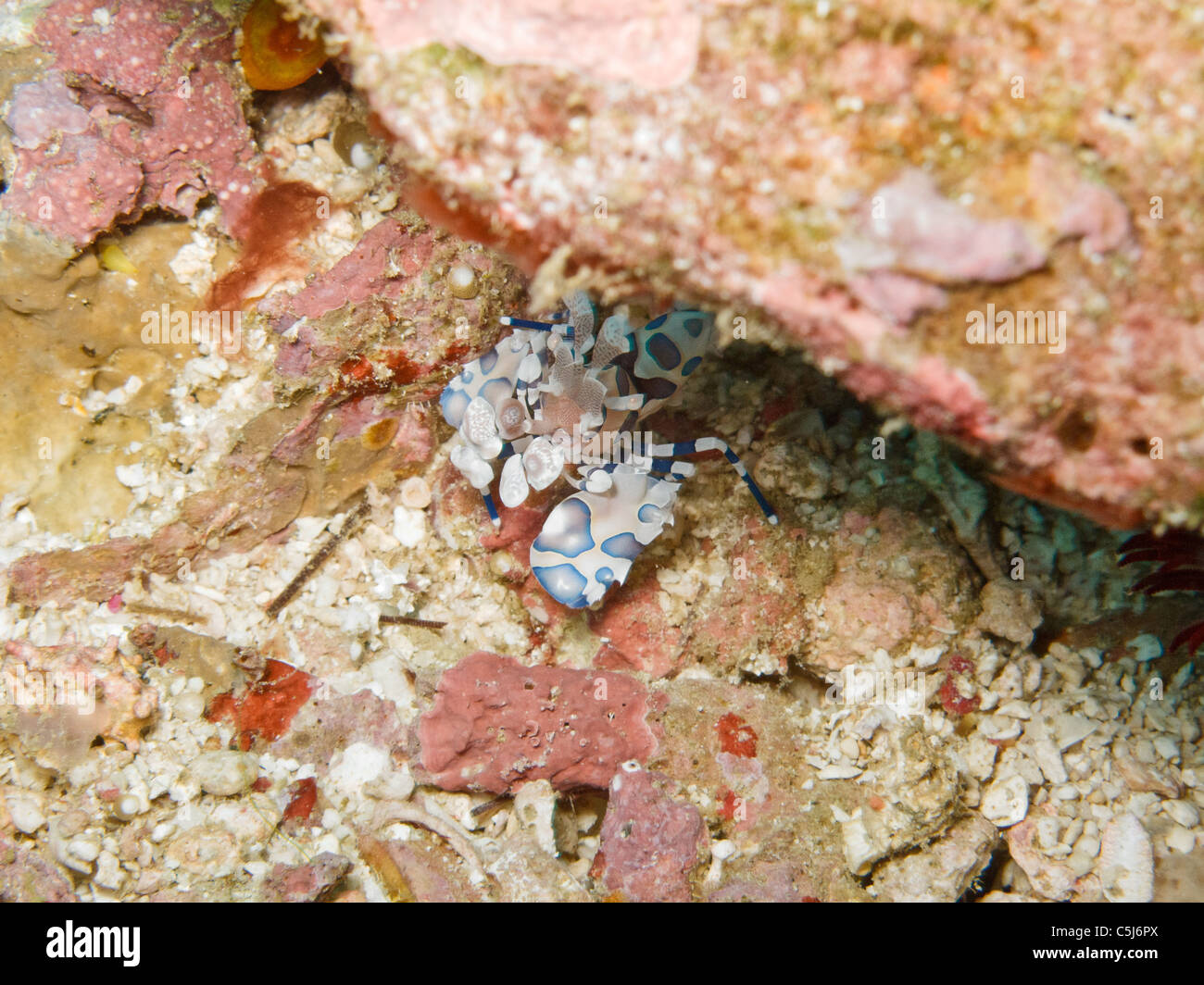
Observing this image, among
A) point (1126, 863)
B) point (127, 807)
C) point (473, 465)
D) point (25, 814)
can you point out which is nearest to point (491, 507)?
point (473, 465)

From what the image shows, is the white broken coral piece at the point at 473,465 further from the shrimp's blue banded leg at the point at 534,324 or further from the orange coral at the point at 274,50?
the orange coral at the point at 274,50

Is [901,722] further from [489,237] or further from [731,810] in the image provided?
[489,237]

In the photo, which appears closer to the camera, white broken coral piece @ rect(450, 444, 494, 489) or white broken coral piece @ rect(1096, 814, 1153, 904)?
white broken coral piece @ rect(1096, 814, 1153, 904)

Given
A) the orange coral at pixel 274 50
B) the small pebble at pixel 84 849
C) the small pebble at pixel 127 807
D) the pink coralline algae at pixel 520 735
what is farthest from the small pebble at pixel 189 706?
the orange coral at pixel 274 50

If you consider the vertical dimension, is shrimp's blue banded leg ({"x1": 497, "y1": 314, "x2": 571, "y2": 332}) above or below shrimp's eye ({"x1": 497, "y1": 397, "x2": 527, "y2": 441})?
above

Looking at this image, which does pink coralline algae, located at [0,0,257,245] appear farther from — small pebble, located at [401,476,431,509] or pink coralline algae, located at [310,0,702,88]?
small pebble, located at [401,476,431,509]

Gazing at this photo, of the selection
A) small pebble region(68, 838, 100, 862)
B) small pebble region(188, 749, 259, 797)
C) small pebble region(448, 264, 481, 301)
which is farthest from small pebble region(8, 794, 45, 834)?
small pebble region(448, 264, 481, 301)
